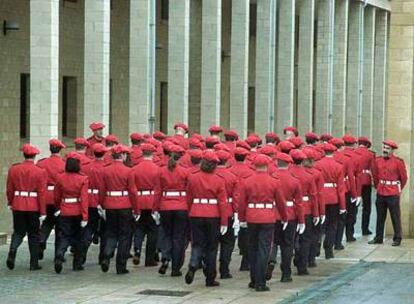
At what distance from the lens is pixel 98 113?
2478 cm

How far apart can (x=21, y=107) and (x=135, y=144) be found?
421 inches

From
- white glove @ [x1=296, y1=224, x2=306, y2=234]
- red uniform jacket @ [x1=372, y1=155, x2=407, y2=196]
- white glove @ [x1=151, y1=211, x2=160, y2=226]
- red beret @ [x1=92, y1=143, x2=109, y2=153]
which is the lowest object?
white glove @ [x1=296, y1=224, x2=306, y2=234]

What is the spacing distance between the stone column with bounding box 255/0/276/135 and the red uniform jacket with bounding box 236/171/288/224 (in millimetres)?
21828

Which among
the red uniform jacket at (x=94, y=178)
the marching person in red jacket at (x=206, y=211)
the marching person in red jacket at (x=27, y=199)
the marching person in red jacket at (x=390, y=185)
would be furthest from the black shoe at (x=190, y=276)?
the marching person in red jacket at (x=390, y=185)

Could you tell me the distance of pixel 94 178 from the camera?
16766 millimetres

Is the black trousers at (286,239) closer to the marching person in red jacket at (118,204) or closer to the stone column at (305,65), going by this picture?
the marching person in red jacket at (118,204)

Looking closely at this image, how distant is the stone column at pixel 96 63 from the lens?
81.3ft

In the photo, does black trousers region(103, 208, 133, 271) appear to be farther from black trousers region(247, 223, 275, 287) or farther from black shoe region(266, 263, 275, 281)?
black trousers region(247, 223, 275, 287)

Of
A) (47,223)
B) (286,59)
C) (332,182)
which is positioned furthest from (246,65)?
(47,223)

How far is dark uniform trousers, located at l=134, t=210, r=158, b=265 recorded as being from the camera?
17.3 metres

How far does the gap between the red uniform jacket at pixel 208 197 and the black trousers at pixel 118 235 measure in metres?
1.77

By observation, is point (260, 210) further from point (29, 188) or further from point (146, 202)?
point (29, 188)

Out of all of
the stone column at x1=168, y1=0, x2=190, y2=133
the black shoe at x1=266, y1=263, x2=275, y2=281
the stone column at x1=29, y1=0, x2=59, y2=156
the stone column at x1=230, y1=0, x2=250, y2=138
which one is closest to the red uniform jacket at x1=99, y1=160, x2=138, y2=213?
the black shoe at x1=266, y1=263, x2=275, y2=281

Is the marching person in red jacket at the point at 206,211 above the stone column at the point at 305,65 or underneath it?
underneath
